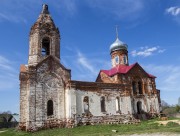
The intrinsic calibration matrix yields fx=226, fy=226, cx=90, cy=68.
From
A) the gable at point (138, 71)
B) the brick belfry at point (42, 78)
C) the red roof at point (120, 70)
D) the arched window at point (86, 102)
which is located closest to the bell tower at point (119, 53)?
the red roof at point (120, 70)

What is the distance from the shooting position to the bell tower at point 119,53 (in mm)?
30734

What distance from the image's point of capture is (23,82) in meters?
20.0

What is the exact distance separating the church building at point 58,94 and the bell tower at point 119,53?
3.91 m

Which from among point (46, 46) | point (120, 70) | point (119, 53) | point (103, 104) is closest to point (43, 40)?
point (46, 46)

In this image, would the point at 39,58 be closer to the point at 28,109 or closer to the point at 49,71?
the point at 49,71

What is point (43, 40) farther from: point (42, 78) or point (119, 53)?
point (119, 53)

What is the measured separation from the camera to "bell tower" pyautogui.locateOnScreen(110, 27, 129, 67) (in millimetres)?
30734

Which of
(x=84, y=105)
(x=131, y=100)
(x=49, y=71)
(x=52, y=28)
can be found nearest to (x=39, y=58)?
(x=49, y=71)

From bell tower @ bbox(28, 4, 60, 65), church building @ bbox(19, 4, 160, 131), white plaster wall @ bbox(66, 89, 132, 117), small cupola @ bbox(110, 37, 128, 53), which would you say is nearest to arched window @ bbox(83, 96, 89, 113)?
church building @ bbox(19, 4, 160, 131)

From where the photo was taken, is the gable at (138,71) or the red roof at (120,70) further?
the gable at (138,71)

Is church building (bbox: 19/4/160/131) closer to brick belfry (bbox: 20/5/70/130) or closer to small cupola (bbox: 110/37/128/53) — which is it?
brick belfry (bbox: 20/5/70/130)

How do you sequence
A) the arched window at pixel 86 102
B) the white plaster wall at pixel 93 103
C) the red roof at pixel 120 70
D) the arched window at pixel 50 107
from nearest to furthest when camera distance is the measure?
the arched window at pixel 50 107 < the white plaster wall at pixel 93 103 < the arched window at pixel 86 102 < the red roof at pixel 120 70

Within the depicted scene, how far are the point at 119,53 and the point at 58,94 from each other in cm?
1266

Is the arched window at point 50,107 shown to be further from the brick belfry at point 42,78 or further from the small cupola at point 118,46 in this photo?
the small cupola at point 118,46
